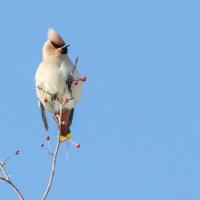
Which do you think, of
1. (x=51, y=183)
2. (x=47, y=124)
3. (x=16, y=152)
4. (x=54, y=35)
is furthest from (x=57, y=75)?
(x=51, y=183)

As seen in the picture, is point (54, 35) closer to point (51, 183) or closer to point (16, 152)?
point (16, 152)

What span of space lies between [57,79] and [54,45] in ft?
1.87

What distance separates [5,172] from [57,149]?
0.35m

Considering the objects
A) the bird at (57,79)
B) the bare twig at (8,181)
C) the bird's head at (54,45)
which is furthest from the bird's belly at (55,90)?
the bare twig at (8,181)

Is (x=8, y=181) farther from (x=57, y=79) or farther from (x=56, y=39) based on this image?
(x=56, y=39)

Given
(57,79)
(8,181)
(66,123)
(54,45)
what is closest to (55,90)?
(57,79)

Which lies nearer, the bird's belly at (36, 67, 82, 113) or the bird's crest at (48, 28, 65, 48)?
the bird's belly at (36, 67, 82, 113)

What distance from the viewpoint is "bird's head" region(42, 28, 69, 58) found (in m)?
5.75

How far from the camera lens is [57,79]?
539 centimetres

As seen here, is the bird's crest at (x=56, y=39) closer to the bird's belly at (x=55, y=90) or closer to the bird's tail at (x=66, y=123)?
the bird's belly at (x=55, y=90)

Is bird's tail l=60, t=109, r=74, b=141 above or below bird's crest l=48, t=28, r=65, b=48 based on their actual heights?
below

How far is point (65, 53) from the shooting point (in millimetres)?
5746

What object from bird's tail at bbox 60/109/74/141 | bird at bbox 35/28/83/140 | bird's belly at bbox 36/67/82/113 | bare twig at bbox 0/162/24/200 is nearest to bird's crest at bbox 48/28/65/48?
bird at bbox 35/28/83/140

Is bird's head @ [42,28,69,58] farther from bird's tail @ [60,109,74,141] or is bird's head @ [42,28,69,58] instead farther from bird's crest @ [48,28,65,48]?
bird's tail @ [60,109,74,141]
